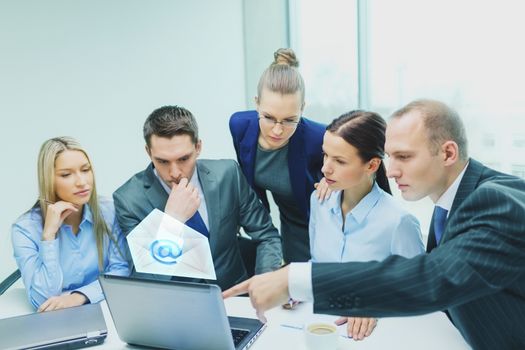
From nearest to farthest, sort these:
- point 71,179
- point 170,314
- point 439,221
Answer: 1. point 170,314
2. point 439,221
3. point 71,179

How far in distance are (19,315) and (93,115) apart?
1.67 metres

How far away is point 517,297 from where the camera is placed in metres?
1.07

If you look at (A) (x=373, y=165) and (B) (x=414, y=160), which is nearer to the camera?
(B) (x=414, y=160)

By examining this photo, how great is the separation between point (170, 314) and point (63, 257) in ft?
2.52

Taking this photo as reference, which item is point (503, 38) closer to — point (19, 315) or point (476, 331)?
point (476, 331)

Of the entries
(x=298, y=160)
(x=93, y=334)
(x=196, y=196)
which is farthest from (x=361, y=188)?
(x=93, y=334)

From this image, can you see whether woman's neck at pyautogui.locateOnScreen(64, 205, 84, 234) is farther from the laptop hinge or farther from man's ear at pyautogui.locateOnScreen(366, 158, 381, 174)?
man's ear at pyautogui.locateOnScreen(366, 158, 381, 174)

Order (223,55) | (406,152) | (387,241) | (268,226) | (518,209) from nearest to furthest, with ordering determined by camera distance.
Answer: (518,209) < (406,152) < (387,241) < (268,226) < (223,55)

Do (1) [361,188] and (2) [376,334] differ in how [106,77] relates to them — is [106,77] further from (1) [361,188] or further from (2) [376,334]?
(2) [376,334]

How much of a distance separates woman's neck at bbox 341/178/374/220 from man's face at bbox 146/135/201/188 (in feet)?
2.01

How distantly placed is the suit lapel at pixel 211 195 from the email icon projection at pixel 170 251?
0.37 m

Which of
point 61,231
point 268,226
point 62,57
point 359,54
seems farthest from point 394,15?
point 61,231

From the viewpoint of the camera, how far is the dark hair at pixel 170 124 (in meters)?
1.84

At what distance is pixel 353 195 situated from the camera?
1.79 meters
